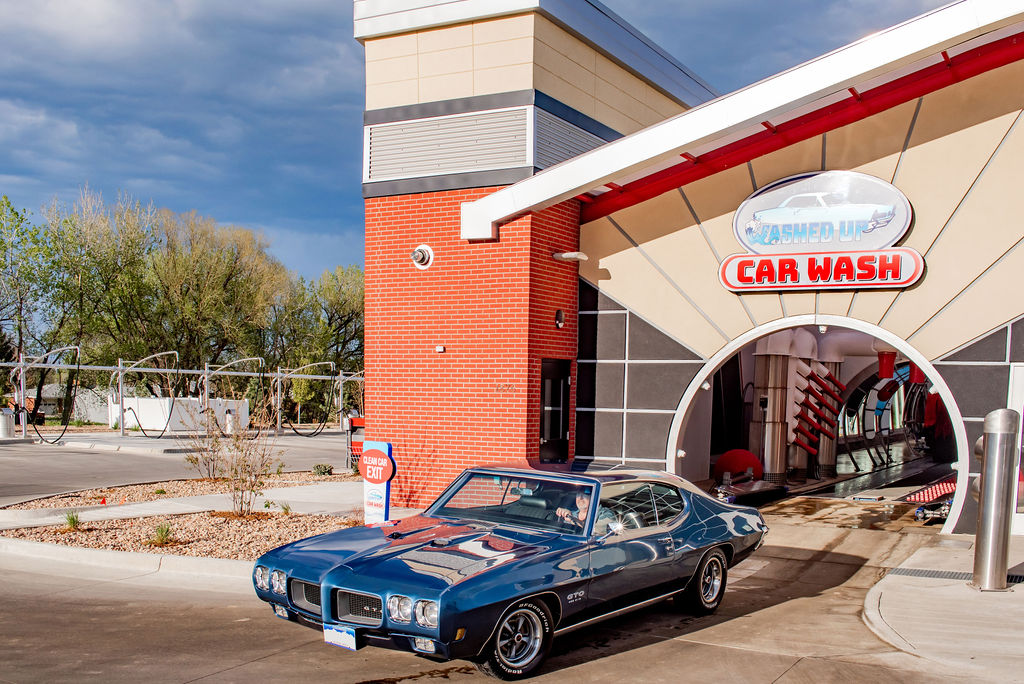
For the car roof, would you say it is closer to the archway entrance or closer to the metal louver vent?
the archway entrance

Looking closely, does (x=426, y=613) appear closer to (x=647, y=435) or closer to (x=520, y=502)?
(x=520, y=502)

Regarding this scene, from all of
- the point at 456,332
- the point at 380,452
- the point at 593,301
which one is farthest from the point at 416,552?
the point at 593,301

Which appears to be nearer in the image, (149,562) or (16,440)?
(149,562)

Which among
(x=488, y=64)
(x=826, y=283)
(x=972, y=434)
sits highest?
(x=488, y=64)

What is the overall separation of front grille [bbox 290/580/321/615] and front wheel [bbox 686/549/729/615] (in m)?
3.34

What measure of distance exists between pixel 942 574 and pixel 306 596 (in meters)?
7.10

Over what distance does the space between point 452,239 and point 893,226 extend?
6.44 metres

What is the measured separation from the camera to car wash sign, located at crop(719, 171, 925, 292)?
11656 millimetres

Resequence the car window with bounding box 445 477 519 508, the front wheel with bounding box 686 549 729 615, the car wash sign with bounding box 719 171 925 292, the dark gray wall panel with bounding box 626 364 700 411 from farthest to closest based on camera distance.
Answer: the dark gray wall panel with bounding box 626 364 700 411 → the car wash sign with bounding box 719 171 925 292 → the front wheel with bounding box 686 549 729 615 → the car window with bounding box 445 477 519 508

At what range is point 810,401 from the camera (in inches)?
826

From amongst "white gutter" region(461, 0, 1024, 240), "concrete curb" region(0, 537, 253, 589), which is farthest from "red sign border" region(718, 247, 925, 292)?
"concrete curb" region(0, 537, 253, 589)

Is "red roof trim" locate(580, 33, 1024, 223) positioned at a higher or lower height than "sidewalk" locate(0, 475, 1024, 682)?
higher

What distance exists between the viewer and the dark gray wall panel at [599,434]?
13.8 m

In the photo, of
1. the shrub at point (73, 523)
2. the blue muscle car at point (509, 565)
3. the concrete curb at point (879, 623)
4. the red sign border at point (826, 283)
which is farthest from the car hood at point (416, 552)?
the red sign border at point (826, 283)
